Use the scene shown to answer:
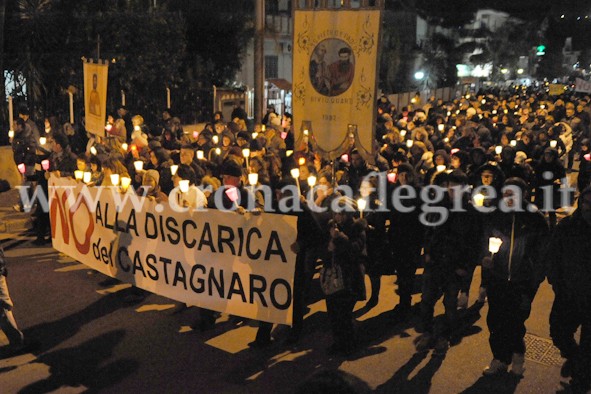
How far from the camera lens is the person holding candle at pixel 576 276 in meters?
5.16

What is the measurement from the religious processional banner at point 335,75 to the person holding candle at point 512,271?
212 cm

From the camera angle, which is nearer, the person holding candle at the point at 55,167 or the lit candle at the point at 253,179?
the lit candle at the point at 253,179

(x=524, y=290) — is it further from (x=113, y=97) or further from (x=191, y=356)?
(x=113, y=97)

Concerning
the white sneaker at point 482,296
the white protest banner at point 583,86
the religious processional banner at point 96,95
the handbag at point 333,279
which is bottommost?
the white sneaker at point 482,296

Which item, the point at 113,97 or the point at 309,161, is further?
the point at 113,97

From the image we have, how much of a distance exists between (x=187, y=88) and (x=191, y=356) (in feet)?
52.7

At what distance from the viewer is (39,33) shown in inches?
671

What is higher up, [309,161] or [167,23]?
[167,23]

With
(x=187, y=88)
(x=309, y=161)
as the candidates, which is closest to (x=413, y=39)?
(x=187, y=88)

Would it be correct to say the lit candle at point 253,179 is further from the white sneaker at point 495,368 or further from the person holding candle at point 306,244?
the white sneaker at point 495,368

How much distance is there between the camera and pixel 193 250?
21.6 ft

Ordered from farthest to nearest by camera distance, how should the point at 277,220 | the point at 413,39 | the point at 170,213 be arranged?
the point at 413,39
the point at 170,213
the point at 277,220

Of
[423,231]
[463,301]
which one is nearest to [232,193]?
[423,231]

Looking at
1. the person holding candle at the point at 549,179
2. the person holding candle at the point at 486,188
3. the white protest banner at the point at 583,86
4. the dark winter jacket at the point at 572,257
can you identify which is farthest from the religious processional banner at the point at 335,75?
the white protest banner at the point at 583,86
